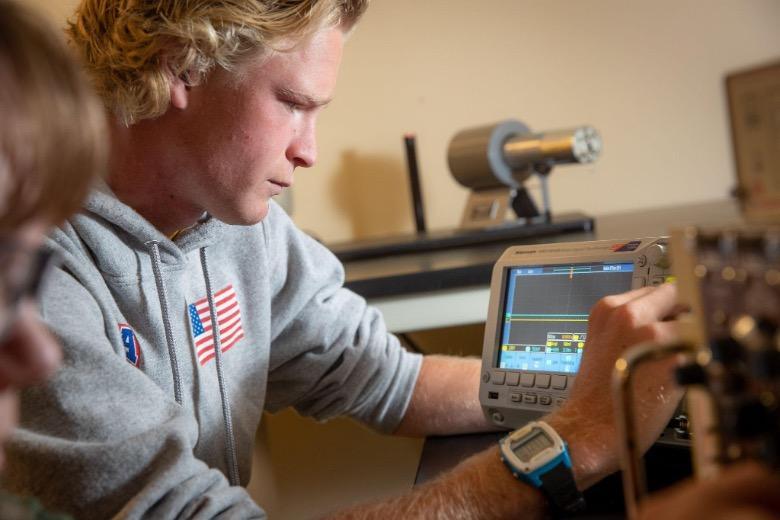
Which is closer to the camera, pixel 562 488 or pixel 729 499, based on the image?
pixel 729 499

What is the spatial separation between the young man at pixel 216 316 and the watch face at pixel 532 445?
0.02m

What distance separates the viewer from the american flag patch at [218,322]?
126 centimetres

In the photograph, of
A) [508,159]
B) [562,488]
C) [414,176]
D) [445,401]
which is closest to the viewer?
[562,488]

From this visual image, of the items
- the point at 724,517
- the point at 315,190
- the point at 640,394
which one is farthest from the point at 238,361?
the point at 315,190

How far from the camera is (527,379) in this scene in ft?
3.65

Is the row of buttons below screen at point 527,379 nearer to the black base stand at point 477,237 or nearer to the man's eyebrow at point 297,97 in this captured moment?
the man's eyebrow at point 297,97

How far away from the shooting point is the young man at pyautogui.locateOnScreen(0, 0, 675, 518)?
0.94 metres

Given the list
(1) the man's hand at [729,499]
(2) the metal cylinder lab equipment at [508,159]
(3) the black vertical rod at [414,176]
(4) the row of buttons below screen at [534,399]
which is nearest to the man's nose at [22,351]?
(1) the man's hand at [729,499]

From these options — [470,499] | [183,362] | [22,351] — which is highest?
[22,351]

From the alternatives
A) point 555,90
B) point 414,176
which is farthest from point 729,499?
point 555,90

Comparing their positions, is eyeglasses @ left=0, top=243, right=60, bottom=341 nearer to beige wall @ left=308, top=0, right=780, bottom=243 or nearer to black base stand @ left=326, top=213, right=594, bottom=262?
black base stand @ left=326, top=213, right=594, bottom=262

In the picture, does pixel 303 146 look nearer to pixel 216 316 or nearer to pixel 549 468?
pixel 216 316

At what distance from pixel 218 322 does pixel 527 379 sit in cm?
46

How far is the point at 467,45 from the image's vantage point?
2.53 meters
